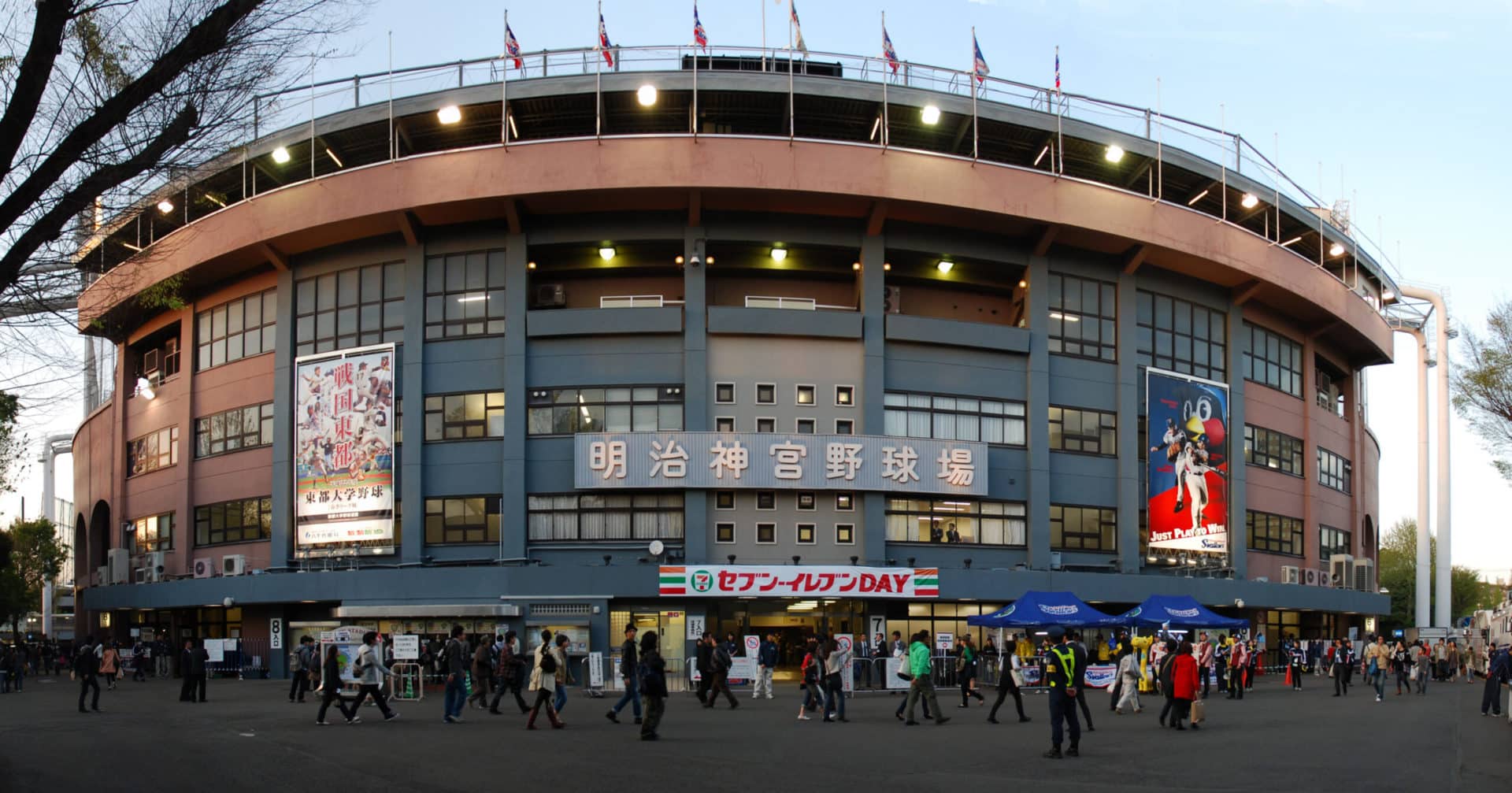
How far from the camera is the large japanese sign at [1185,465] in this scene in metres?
50.2

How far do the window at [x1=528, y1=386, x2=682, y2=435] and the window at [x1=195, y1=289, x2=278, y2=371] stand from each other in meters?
12.3

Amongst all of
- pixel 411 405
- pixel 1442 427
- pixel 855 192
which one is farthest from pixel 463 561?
pixel 1442 427

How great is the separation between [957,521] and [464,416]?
16682mm

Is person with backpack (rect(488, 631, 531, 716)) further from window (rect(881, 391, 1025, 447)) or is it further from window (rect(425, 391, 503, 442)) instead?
window (rect(881, 391, 1025, 447))

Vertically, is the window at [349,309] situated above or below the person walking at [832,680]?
above

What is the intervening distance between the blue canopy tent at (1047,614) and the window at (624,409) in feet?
39.7

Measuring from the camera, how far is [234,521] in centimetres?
5025

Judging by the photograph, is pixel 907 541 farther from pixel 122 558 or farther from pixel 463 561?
pixel 122 558

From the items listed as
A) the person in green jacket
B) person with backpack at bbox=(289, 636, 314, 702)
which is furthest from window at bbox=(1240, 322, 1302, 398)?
person with backpack at bbox=(289, 636, 314, 702)

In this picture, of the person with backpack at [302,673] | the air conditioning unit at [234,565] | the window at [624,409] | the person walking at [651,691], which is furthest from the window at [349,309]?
the person walking at [651,691]

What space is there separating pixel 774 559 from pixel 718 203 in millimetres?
11576

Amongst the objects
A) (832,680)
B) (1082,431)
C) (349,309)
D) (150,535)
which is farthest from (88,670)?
(1082,431)

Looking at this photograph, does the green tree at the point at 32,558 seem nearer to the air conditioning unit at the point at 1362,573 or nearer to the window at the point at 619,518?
the window at the point at 619,518

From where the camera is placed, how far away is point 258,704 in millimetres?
30750
